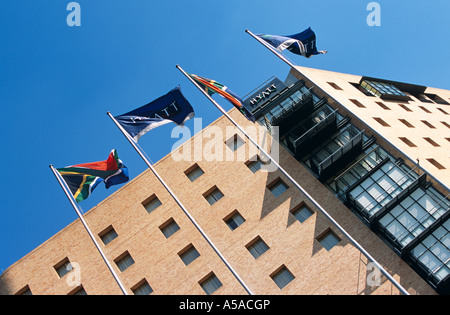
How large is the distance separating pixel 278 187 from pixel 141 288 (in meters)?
11.3

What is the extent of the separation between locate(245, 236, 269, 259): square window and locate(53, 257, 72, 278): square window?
12.4m

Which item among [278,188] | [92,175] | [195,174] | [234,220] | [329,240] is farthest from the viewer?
[195,174]

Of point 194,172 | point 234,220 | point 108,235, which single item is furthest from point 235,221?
point 108,235

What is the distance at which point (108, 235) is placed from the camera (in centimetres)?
3478

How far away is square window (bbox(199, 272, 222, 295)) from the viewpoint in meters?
30.7

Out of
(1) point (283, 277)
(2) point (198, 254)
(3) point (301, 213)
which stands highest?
(2) point (198, 254)

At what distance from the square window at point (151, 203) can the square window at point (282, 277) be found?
33.1ft

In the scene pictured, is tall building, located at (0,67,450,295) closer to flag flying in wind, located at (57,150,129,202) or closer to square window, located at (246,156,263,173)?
square window, located at (246,156,263,173)

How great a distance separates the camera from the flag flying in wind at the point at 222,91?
1200 inches

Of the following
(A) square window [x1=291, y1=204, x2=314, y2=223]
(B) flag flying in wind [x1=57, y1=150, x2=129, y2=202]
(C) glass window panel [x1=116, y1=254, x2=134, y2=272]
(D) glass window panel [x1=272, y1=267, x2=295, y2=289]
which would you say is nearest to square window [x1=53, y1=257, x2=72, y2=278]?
(C) glass window panel [x1=116, y1=254, x2=134, y2=272]

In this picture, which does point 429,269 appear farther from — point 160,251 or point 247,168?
point 160,251

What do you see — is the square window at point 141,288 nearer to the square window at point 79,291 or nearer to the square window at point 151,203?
the square window at point 79,291

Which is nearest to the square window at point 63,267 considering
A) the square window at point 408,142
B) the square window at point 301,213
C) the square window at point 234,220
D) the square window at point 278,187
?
the square window at point 234,220

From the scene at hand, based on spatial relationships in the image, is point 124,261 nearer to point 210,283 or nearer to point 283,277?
point 210,283
